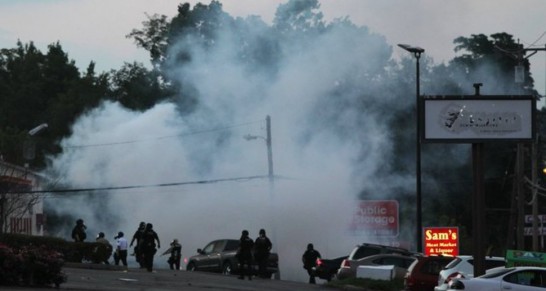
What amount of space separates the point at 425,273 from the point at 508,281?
6.54 metres

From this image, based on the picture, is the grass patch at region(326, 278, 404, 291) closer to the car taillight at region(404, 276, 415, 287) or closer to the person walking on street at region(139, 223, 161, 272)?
the car taillight at region(404, 276, 415, 287)

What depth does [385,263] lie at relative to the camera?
39812 millimetres

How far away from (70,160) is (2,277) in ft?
132

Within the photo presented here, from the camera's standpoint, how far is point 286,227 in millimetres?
62688

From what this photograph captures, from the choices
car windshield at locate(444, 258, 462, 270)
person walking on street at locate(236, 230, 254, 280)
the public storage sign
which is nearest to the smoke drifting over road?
the public storage sign

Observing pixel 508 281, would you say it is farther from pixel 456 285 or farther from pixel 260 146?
pixel 260 146

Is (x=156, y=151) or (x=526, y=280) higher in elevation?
(x=156, y=151)

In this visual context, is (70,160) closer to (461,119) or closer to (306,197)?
(306,197)

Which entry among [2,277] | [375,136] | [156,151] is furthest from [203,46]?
[2,277]

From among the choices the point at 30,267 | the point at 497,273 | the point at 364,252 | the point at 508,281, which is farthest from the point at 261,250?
the point at 508,281

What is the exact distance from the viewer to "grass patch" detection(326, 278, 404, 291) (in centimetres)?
3549

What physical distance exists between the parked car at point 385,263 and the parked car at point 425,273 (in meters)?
5.27

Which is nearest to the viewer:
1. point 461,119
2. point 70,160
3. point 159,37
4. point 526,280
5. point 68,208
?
point 526,280

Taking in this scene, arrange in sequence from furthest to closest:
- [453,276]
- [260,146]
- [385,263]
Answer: [260,146]
[385,263]
[453,276]
